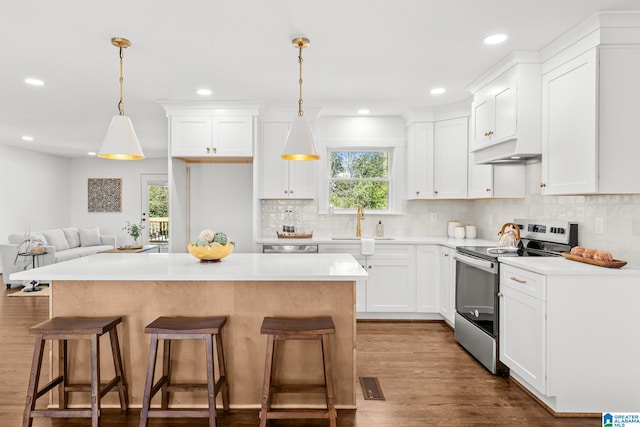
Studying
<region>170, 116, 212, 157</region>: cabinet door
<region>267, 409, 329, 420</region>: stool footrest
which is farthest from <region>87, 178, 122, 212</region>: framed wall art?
<region>267, 409, 329, 420</region>: stool footrest

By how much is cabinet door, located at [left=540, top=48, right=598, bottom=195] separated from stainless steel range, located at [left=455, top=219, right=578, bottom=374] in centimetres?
47

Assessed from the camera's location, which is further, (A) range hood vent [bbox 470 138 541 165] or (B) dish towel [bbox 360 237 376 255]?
(B) dish towel [bbox 360 237 376 255]

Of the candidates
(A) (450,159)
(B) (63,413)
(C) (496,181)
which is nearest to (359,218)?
(A) (450,159)

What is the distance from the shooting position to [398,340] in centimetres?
375

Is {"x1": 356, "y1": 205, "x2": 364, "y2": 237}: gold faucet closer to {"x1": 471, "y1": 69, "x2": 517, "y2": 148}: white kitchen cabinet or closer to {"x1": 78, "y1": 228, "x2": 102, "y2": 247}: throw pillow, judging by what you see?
{"x1": 471, "y1": 69, "x2": 517, "y2": 148}: white kitchen cabinet

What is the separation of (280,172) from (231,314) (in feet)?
7.90

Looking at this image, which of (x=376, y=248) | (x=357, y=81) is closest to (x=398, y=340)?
(x=376, y=248)

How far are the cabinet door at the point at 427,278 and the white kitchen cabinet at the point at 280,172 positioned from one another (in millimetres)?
1451

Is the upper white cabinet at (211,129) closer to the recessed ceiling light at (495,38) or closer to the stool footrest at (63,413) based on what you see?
the recessed ceiling light at (495,38)

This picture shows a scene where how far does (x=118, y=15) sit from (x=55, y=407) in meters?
2.52

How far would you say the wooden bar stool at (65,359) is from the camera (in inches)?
83.0

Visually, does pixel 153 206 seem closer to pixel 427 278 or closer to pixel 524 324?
pixel 427 278

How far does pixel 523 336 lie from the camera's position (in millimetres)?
2617

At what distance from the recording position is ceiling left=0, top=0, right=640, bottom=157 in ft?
7.63
